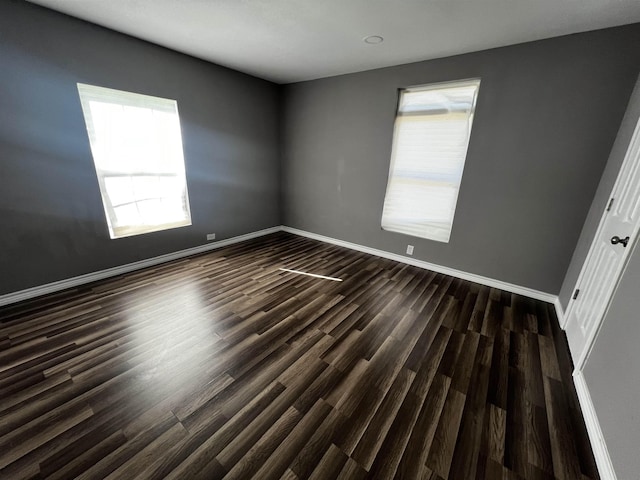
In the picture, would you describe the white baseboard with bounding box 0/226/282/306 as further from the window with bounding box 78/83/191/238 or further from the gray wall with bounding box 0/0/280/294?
the window with bounding box 78/83/191/238

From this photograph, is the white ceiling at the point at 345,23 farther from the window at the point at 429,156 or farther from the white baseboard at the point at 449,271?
the white baseboard at the point at 449,271

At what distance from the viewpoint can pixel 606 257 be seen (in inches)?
70.9

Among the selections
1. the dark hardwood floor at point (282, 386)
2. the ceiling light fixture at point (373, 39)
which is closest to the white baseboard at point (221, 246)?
the dark hardwood floor at point (282, 386)

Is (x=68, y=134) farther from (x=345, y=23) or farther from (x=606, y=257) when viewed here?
(x=606, y=257)

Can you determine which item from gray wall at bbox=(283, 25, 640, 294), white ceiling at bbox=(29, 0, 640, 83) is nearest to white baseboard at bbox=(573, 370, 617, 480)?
gray wall at bbox=(283, 25, 640, 294)

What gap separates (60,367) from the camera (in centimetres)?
165

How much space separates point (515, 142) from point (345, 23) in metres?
2.09

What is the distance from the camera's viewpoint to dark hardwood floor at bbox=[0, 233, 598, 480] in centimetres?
119

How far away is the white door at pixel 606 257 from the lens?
1579 mm

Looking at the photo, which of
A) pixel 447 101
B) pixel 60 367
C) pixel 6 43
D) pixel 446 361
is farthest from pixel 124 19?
pixel 446 361

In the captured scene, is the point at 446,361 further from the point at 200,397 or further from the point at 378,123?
the point at 378,123

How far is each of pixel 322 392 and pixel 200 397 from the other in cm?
74

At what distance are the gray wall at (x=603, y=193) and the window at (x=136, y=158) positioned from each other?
4441 millimetres

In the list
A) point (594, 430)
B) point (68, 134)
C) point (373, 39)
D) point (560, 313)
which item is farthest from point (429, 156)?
point (68, 134)
